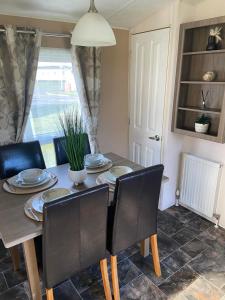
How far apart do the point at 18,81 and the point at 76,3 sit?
2.92ft

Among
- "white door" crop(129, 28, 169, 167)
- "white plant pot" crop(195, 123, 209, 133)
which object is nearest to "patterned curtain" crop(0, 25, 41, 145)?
"white door" crop(129, 28, 169, 167)

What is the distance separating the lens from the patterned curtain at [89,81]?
2.47 m

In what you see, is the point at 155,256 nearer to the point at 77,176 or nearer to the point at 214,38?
the point at 77,176

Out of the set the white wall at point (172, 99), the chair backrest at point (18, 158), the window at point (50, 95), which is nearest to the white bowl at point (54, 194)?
the chair backrest at point (18, 158)

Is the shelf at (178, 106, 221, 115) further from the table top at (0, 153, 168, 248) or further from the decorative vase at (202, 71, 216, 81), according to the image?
the table top at (0, 153, 168, 248)

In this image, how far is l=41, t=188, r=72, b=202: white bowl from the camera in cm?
157

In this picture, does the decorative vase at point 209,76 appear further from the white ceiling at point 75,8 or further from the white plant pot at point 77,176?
the white plant pot at point 77,176

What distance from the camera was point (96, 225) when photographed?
4.75 feet

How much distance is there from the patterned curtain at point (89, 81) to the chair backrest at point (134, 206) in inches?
53.2

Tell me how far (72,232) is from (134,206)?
47 cm

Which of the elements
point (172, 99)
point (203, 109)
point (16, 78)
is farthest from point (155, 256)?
point (16, 78)

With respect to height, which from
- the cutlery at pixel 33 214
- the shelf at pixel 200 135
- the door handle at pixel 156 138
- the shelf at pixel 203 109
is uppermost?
the shelf at pixel 203 109

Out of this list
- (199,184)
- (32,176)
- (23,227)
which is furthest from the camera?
(199,184)

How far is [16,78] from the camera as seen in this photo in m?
2.15
